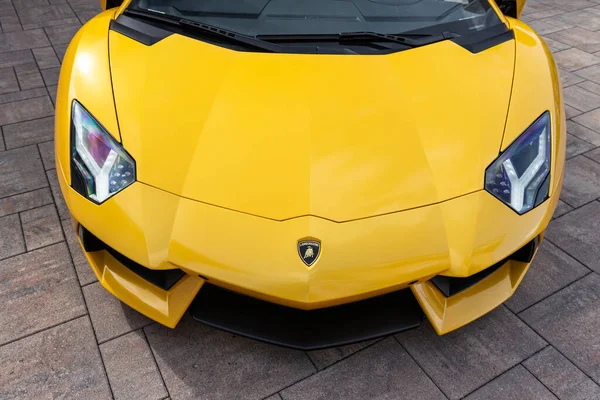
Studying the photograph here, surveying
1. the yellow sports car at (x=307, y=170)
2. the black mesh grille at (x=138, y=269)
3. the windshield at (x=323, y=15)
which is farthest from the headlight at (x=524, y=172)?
the black mesh grille at (x=138, y=269)

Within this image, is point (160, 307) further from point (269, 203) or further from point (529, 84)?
point (529, 84)

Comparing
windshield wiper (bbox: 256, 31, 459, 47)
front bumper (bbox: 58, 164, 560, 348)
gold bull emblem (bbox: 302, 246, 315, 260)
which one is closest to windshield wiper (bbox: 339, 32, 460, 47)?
windshield wiper (bbox: 256, 31, 459, 47)

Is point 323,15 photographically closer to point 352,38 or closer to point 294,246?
point 352,38

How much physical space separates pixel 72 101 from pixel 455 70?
4.63 feet

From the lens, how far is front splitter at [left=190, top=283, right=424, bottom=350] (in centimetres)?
156

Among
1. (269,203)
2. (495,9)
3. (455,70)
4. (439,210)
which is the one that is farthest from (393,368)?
(495,9)

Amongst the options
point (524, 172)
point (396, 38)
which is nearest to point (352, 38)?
point (396, 38)

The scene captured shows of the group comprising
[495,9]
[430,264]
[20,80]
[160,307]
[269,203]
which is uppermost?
[495,9]

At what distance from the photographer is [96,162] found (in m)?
1.60

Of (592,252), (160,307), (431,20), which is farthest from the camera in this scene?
(592,252)

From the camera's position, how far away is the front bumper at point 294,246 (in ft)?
4.54

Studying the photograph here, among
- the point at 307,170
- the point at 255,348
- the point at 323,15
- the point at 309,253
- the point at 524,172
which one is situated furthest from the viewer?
the point at 323,15

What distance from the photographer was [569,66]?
4199mm

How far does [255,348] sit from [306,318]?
344mm
